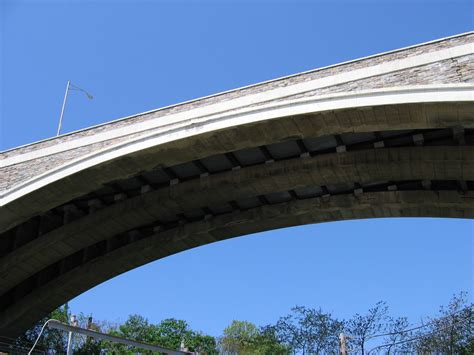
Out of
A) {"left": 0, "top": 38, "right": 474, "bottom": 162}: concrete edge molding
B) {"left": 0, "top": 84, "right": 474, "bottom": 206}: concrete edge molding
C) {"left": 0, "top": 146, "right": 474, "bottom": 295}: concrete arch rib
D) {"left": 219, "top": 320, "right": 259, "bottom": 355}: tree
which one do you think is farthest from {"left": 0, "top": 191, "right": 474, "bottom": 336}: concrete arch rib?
{"left": 219, "top": 320, "right": 259, "bottom": 355}: tree

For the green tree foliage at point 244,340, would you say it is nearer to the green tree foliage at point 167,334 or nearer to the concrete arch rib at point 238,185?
the green tree foliage at point 167,334

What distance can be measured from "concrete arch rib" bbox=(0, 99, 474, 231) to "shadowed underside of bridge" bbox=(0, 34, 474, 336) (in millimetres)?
40

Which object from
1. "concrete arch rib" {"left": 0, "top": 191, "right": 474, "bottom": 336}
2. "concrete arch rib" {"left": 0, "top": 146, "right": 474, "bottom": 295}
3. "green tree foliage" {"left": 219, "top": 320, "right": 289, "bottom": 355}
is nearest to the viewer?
"concrete arch rib" {"left": 0, "top": 146, "right": 474, "bottom": 295}

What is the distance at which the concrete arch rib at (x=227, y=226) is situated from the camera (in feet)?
66.7

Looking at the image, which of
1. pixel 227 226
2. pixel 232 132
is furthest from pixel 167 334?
pixel 232 132

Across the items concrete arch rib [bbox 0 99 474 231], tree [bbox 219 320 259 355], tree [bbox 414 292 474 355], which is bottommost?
tree [bbox 414 292 474 355]

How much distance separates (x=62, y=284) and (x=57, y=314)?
25478mm

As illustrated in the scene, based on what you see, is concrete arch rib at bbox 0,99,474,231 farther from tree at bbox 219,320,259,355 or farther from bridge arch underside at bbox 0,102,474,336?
tree at bbox 219,320,259,355

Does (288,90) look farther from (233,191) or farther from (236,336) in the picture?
(236,336)

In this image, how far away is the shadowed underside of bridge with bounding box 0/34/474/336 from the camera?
1475 cm

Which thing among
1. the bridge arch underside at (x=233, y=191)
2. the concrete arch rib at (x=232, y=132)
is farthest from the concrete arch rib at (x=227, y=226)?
the concrete arch rib at (x=232, y=132)

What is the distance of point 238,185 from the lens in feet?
67.6

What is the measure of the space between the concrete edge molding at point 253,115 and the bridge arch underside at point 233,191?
26 cm

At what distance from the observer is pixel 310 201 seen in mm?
22172
